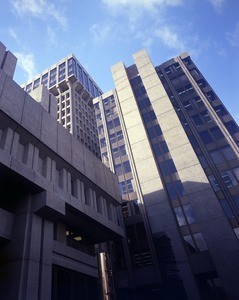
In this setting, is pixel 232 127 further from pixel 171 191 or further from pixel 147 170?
pixel 147 170

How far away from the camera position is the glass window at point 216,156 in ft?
108

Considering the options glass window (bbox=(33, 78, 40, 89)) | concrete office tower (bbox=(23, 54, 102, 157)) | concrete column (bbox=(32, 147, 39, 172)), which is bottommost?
concrete column (bbox=(32, 147, 39, 172))

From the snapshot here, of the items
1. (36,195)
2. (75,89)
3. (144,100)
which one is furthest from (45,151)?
(75,89)

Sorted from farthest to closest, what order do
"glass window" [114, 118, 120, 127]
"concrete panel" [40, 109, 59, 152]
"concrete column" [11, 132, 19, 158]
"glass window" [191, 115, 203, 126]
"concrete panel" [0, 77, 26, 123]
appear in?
1. "glass window" [114, 118, 120, 127]
2. "glass window" [191, 115, 203, 126]
3. "concrete panel" [40, 109, 59, 152]
4. "concrete panel" [0, 77, 26, 123]
5. "concrete column" [11, 132, 19, 158]

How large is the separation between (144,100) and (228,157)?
1782cm

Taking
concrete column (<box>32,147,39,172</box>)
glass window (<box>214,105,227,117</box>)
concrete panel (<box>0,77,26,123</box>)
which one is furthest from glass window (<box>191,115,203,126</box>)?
concrete panel (<box>0,77,26,123</box>)

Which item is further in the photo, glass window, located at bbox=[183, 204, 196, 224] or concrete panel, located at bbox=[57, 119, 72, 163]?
glass window, located at bbox=[183, 204, 196, 224]

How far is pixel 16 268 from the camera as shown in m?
14.0

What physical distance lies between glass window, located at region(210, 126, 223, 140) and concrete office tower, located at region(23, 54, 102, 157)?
91.7ft

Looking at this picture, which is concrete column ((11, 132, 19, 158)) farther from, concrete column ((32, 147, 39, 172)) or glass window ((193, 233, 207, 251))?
glass window ((193, 233, 207, 251))

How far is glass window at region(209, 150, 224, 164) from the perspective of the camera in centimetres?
3278

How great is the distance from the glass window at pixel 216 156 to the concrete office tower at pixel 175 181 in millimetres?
131

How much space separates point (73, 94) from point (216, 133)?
39.6 meters

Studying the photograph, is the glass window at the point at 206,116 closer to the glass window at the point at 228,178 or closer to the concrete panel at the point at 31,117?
the glass window at the point at 228,178
